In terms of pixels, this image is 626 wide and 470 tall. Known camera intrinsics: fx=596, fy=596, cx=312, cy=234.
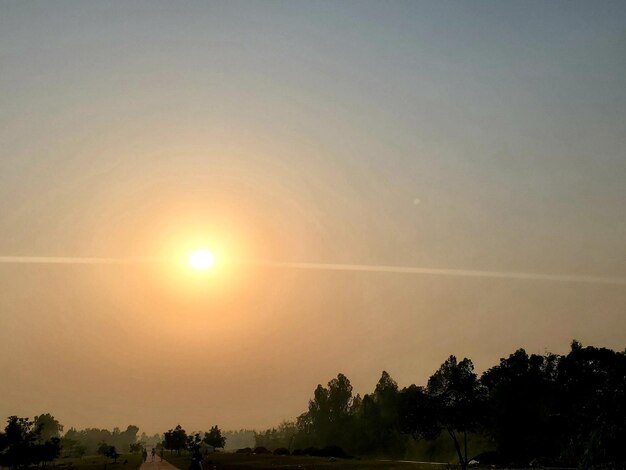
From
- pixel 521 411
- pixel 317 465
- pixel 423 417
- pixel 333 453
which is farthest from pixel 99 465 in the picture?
pixel 521 411

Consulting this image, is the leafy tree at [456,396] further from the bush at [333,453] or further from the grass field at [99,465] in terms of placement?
the grass field at [99,465]

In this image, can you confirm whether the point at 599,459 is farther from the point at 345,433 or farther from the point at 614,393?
the point at 345,433

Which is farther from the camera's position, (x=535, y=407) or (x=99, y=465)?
(x=99, y=465)

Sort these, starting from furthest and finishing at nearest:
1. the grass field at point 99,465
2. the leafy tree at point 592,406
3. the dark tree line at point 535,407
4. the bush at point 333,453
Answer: the bush at point 333,453, the grass field at point 99,465, the dark tree line at point 535,407, the leafy tree at point 592,406

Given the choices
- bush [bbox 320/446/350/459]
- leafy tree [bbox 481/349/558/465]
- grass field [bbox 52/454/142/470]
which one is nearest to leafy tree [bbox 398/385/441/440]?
leafy tree [bbox 481/349/558/465]

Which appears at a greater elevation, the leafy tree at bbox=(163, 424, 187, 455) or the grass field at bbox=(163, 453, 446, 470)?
the leafy tree at bbox=(163, 424, 187, 455)

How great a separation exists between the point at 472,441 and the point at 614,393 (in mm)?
52937

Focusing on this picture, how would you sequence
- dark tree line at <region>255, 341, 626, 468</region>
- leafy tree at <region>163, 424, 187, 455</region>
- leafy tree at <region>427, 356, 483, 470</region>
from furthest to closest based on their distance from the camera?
leafy tree at <region>163, 424, 187, 455</region> < leafy tree at <region>427, 356, 483, 470</region> < dark tree line at <region>255, 341, 626, 468</region>

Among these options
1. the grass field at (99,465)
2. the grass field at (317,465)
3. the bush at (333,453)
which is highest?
the bush at (333,453)

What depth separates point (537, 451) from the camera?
269ft

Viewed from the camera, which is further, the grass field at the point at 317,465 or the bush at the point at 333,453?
the bush at the point at 333,453

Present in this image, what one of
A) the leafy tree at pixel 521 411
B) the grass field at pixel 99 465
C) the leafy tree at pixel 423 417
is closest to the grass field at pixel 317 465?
the leafy tree at pixel 423 417

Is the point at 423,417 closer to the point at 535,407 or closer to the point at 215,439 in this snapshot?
the point at 535,407

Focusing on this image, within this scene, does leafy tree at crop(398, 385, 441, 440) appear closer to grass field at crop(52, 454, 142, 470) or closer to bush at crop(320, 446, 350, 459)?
bush at crop(320, 446, 350, 459)
